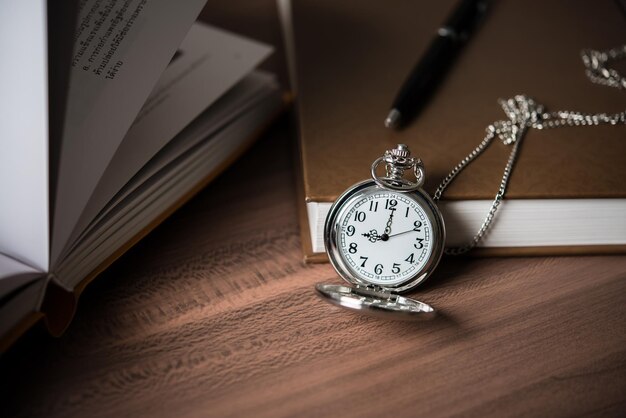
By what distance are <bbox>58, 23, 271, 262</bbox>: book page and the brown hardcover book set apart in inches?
3.9

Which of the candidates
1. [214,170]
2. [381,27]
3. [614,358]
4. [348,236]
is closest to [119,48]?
[214,170]

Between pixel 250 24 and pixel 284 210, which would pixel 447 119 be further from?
pixel 250 24

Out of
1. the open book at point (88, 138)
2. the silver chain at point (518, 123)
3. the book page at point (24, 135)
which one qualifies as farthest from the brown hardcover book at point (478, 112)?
the book page at point (24, 135)

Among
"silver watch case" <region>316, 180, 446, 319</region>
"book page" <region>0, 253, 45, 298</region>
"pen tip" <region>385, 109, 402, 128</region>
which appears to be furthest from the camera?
"pen tip" <region>385, 109, 402, 128</region>

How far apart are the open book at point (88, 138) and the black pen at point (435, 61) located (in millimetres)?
246

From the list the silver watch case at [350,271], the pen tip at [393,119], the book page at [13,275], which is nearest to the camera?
the book page at [13,275]

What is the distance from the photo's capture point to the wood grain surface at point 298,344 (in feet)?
2.33

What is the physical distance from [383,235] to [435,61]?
0.34 metres

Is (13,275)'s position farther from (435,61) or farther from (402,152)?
(435,61)

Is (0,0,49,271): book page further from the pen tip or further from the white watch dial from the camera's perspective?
the pen tip

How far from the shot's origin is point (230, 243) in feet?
2.95

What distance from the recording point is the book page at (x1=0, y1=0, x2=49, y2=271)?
69 centimetres

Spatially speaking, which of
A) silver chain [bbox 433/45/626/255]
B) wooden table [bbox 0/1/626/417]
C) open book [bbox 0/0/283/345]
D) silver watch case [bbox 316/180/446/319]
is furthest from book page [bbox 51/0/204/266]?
silver chain [bbox 433/45/626/255]

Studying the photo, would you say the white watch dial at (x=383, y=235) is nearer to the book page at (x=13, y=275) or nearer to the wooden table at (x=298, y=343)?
the wooden table at (x=298, y=343)
